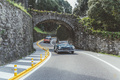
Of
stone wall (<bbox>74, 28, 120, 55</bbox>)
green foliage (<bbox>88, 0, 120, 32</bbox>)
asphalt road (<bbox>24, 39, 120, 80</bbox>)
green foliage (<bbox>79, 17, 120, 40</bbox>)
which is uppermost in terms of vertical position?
green foliage (<bbox>88, 0, 120, 32</bbox>)

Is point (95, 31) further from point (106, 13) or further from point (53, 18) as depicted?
point (53, 18)

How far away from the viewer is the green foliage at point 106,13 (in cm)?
2217

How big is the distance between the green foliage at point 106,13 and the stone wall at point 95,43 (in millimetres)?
2568

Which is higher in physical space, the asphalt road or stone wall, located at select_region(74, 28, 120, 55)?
stone wall, located at select_region(74, 28, 120, 55)

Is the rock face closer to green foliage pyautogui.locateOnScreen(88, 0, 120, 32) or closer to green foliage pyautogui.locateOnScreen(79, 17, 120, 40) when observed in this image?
green foliage pyautogui.locateOnScreen(79, 17, 120, 40)

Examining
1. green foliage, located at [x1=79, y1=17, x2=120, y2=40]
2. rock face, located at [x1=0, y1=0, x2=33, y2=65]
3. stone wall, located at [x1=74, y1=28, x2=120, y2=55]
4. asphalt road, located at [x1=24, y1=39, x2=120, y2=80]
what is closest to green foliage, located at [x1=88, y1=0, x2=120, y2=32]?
green foliage, located at [x1=79, y1=17, x2=120, y2=40]

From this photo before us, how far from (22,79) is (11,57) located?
545 centimetres

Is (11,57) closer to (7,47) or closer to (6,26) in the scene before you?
(7,47)

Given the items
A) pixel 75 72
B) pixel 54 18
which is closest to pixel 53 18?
pixel 54 18

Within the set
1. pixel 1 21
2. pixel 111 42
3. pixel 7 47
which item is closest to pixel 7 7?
pixel 1 21

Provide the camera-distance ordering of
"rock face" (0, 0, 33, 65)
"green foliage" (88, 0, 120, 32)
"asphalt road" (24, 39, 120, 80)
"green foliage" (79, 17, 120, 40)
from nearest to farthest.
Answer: "asphalt road" (24, 39, 120, 80), "rock face" (0, 0, 33, 65), "green foliage" (79, 17, 120, 40), "green foliage" (88, 0, 120, 32)

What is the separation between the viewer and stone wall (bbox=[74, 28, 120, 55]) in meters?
19.5

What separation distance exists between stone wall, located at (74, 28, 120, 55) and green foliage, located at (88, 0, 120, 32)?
2.57m

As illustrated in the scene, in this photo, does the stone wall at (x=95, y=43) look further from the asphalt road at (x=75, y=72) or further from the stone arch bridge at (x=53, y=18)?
the asphalt road at (x=75, y=72)
